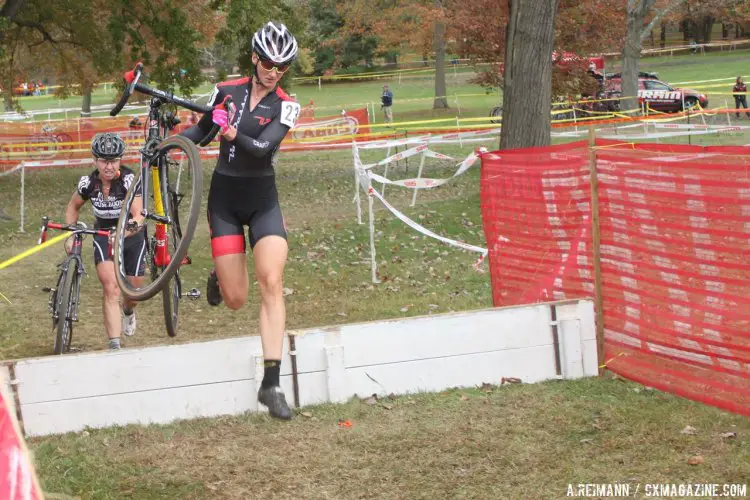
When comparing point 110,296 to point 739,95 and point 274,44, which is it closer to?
point 274,44

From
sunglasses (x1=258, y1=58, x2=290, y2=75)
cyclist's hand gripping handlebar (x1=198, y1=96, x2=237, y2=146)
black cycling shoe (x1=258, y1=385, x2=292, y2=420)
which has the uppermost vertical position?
sunglasses (x1=258, y1=58, x2=290, y2=75)

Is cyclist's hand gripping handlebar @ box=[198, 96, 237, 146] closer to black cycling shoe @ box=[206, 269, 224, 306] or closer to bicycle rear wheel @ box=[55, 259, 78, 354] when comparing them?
black cycling shoe @ box=[206, 269, 224, 306]

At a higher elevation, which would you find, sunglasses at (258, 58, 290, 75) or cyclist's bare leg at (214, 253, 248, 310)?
sunglasses at (258, 58, 290, 75)

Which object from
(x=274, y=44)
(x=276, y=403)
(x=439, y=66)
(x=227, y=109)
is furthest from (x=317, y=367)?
(x=439, y=66)

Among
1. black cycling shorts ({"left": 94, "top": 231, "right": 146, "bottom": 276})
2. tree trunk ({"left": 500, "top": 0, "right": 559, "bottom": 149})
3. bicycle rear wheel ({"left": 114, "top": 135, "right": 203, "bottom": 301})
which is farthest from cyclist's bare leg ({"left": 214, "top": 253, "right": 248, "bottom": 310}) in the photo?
tree trunk ({"left": 500, "top": 0, "right": 559, "bottom": 149})

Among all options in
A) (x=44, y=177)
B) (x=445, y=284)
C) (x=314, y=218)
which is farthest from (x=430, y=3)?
(x=445, y=284)

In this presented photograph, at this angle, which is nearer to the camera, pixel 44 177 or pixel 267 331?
pixel 267 331

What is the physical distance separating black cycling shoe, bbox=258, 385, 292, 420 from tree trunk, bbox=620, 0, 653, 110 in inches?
1229

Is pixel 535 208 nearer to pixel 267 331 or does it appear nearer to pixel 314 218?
pixel 267 331

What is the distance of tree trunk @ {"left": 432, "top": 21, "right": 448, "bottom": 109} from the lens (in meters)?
45.5

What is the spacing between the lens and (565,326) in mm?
6859

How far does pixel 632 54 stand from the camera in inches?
1410

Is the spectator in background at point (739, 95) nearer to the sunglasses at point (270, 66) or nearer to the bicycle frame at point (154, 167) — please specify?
the bicycle frame at point (154, 167)

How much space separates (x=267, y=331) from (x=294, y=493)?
1.26 metres
